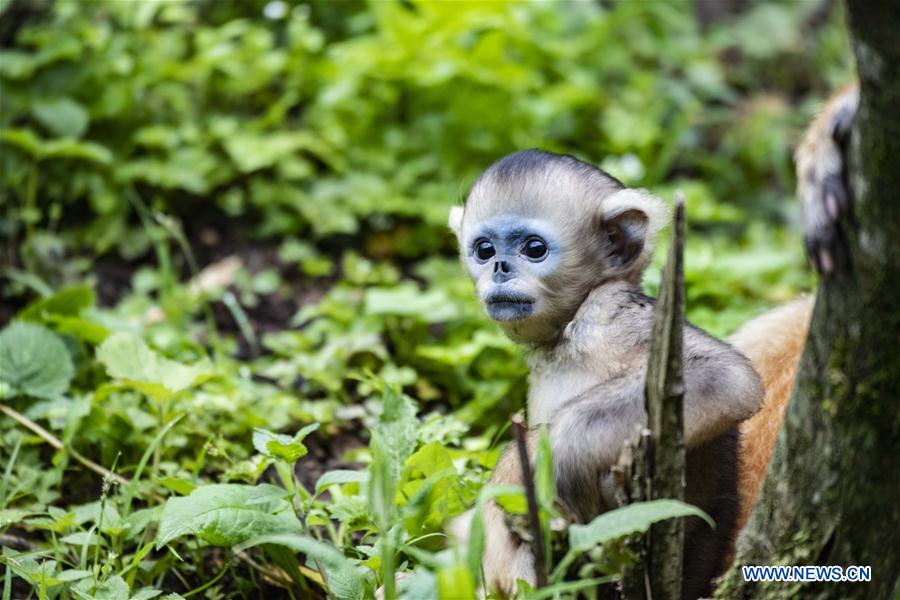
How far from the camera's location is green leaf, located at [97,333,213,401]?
15.3ft

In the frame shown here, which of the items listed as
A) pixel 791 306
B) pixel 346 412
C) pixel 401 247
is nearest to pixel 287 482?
pixel 346 412

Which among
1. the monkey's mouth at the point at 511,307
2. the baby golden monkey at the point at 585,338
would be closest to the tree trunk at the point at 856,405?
the baby golden monkey at the point at 585,338

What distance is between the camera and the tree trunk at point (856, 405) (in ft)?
8.36

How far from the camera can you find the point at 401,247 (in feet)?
25.9

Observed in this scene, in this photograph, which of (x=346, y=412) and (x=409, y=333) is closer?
(x=346, y=412)

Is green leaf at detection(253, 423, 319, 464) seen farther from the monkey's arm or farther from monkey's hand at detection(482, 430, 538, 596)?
the monkey's arm

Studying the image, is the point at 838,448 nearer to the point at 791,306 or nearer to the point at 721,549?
the point at 721,549

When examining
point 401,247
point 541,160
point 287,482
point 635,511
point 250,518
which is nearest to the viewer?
point 635,511

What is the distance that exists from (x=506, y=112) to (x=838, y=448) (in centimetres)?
565

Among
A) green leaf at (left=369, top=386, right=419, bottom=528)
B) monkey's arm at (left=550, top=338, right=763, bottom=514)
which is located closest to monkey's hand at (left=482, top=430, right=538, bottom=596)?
monkey's arm at (left=550, top=338, right=763, bottom=514)

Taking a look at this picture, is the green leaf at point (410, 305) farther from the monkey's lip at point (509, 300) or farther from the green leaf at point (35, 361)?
the monkey's lip at point (509, 300)

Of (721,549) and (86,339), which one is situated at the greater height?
(721,549)

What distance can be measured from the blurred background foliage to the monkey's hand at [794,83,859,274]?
2.88 meters

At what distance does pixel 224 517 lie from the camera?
3.64 m
